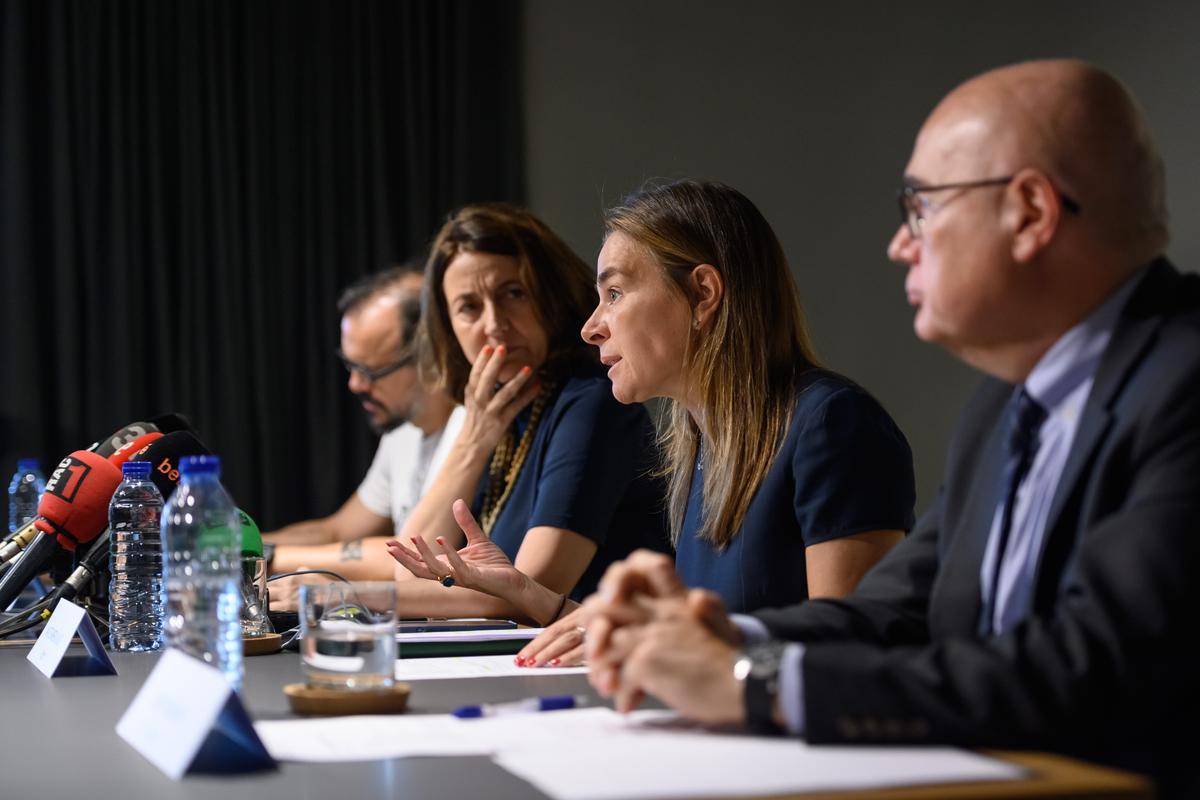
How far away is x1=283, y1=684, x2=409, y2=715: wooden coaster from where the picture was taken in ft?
4.06

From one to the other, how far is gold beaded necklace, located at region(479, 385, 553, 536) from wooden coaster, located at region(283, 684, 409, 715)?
1.69 m

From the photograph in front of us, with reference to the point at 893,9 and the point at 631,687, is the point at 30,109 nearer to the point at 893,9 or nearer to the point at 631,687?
the point at 893,9

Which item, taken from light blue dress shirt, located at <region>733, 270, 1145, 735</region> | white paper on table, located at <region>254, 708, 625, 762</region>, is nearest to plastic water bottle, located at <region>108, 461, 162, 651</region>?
white paper on table, located at <region>254, 708, 625, 762</region>

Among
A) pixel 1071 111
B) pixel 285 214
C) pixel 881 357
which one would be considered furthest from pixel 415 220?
pixel 1071 111

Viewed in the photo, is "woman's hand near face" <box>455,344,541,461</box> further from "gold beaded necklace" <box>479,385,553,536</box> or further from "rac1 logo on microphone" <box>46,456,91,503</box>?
"rac1 logo on microphone" <box>46,456,91,503</box>

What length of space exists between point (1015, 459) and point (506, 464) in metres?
1.91

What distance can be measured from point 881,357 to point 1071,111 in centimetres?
326

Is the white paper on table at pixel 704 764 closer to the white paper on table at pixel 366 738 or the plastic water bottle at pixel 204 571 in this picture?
the white paper on table at pixel 366 738

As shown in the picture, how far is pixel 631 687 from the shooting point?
112 cm

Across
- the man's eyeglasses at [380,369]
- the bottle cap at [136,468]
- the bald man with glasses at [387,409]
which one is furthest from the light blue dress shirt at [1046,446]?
the man's eyeglasses at [380,369]

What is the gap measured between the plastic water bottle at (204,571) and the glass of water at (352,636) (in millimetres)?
117

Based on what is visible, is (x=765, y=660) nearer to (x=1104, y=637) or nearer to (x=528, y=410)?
(x=1104, y=637)

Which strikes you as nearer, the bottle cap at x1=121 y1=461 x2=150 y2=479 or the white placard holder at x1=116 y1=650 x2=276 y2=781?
the white placard holder at x1=116 y1=650 x2=276 y2=781

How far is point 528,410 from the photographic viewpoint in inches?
121
